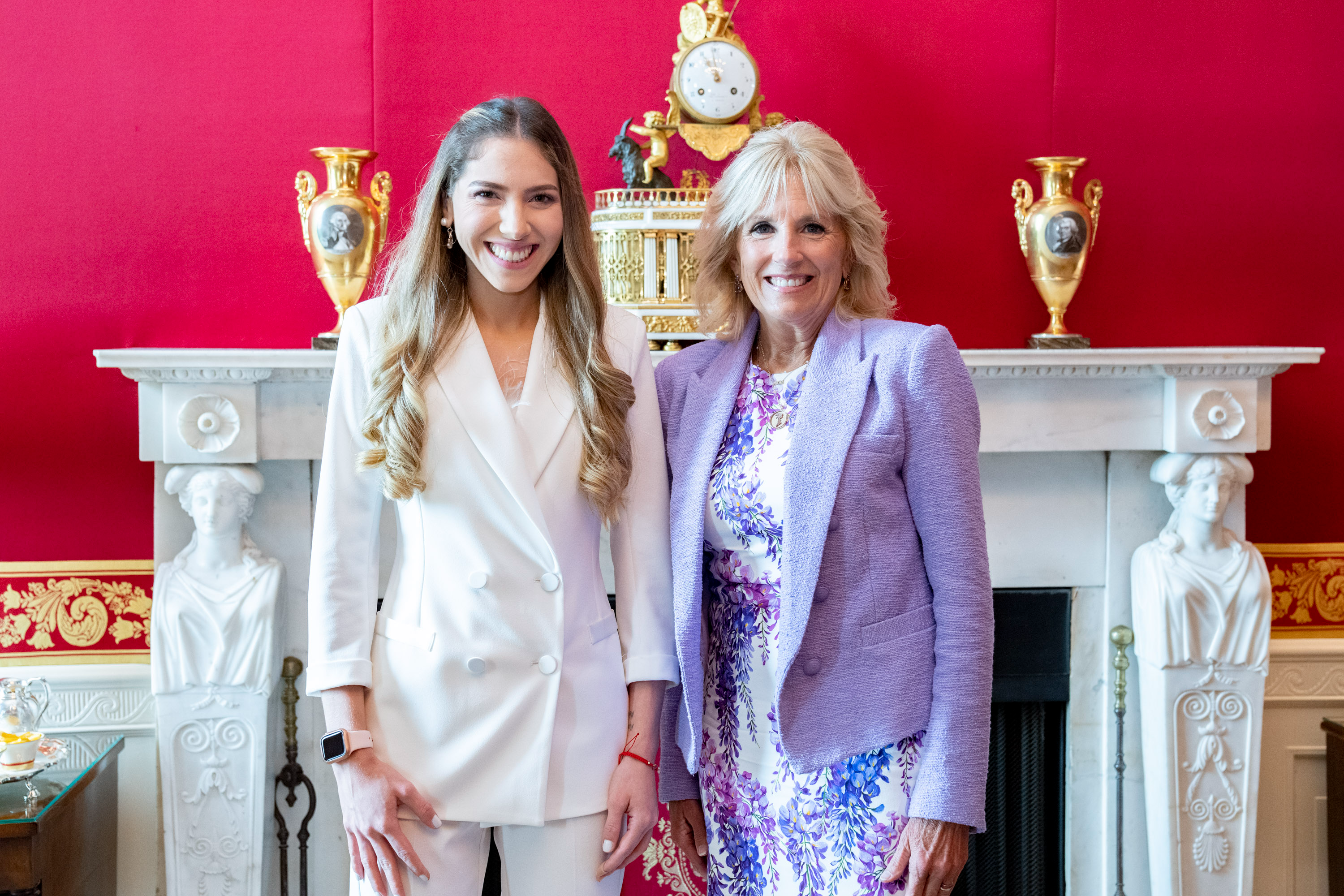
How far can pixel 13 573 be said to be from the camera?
2.61m

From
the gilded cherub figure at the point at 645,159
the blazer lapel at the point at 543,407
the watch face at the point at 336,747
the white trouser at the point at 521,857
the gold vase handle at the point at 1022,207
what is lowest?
the white trouser at the point at 521,857

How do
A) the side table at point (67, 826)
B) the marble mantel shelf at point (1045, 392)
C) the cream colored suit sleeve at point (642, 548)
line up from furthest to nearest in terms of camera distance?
the marble mantel shelf at point (1045, 392) < the side table at point (67, 826) < the cream colored suit sleeve at point (642, 548)

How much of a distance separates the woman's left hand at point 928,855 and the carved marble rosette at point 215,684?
1.58 meters

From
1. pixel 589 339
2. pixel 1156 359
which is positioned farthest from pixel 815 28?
pixel 589 339

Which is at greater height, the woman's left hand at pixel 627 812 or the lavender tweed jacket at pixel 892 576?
the lavender tweed jacket at pixel 892 576

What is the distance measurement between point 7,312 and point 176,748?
1.09 metres

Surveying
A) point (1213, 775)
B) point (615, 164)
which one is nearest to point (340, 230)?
point (615, 164)

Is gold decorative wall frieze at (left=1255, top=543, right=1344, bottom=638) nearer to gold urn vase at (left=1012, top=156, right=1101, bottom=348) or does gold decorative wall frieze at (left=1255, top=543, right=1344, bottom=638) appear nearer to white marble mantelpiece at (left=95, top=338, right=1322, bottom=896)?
white marble mantelpiece at (left=95, top=338, right=1322, bottom=896)

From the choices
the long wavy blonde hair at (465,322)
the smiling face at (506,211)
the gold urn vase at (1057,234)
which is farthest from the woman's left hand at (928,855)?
the gold urn vase at (1057,234)

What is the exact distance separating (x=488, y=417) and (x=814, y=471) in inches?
16.5

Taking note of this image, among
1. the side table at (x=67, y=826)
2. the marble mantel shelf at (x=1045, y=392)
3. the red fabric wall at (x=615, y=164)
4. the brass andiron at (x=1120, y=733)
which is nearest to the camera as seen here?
the side table at (x=67, y=826)

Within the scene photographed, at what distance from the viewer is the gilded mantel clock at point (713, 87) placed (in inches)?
100

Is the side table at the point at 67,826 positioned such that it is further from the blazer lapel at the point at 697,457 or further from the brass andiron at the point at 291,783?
the blazer lapel at the point at 697,457

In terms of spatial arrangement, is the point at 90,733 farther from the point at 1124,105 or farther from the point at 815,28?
the point at 1124,105
